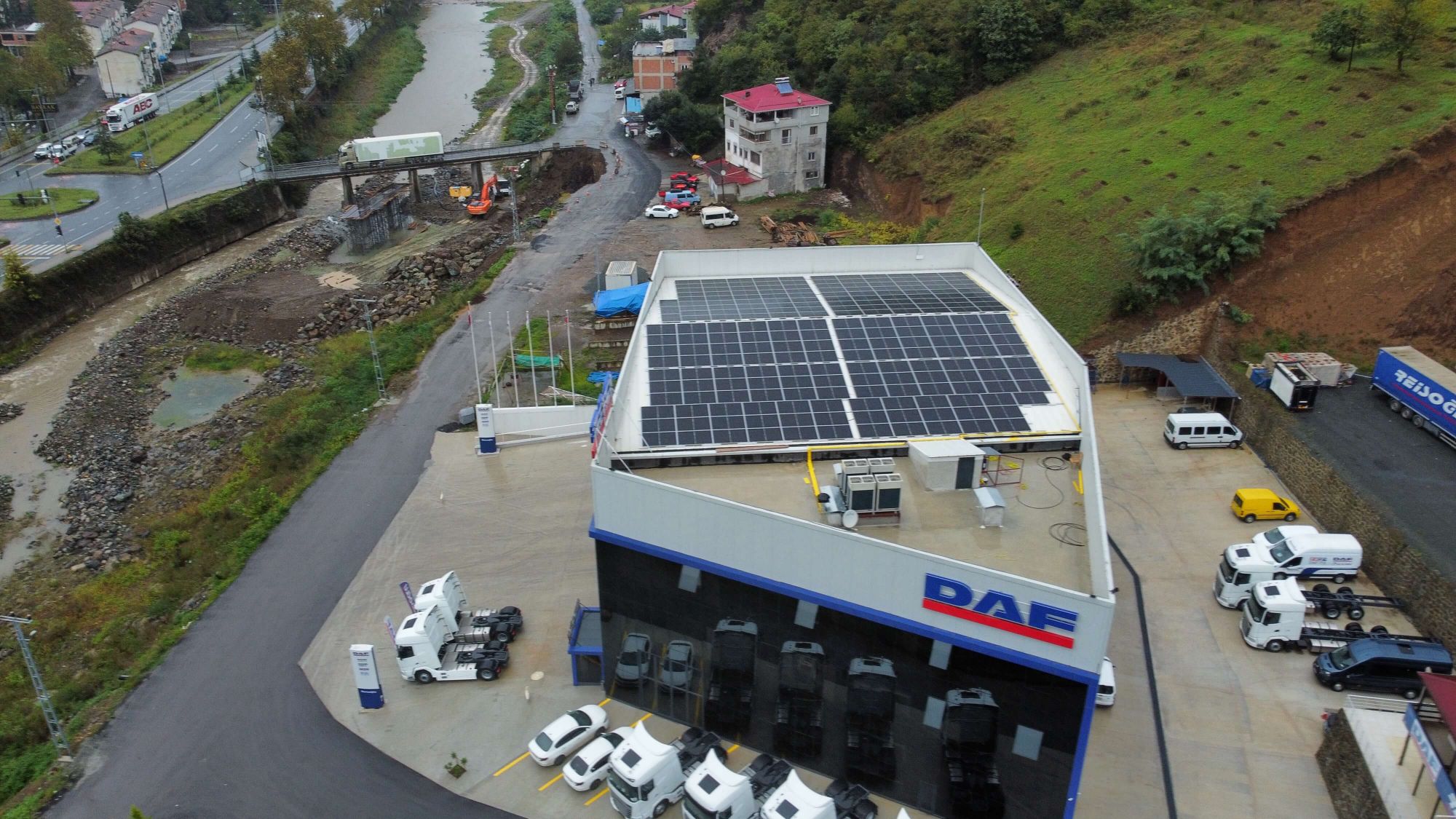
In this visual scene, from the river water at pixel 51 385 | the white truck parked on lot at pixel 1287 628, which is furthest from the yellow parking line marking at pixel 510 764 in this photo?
the river water at pixel 51 385

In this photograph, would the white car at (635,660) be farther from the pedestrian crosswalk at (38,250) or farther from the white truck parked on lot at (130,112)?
the white truck parked on lot at (130,112)

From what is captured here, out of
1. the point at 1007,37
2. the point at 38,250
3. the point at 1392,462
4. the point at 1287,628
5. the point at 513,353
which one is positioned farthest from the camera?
the point at 1007,37

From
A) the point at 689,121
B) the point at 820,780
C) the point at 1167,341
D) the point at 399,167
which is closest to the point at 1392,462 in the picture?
the point at 1167,341

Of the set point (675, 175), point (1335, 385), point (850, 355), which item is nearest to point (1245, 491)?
point (1335, 385)

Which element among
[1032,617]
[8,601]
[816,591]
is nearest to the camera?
[1032,617]

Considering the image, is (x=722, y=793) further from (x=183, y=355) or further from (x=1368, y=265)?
(x=183, y=355)

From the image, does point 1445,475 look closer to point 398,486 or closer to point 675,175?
point 398,486
